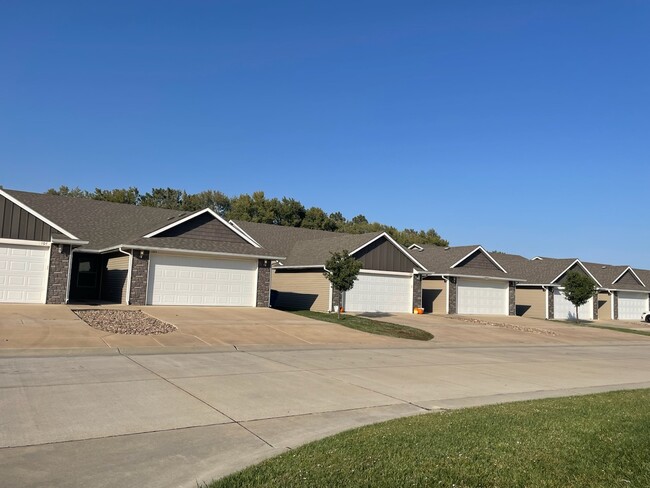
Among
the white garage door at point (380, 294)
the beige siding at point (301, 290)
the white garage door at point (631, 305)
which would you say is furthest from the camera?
the white garage door at point (631, 305)

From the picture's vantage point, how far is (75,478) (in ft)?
16.5

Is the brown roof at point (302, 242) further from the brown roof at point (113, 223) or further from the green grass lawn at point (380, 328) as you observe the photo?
the green grass lawn at point (380, 328)

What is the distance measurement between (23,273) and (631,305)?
46.1 meters

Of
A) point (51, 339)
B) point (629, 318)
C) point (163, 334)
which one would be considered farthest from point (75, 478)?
point (629, 318)

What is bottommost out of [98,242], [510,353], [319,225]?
[510,353]

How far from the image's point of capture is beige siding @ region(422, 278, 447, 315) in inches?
1362

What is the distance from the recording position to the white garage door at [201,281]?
2383cm

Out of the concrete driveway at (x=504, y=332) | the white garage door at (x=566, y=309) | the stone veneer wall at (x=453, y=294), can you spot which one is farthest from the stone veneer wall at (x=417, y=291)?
the white garage door at (x=566, y=309)

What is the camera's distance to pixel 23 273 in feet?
69.8

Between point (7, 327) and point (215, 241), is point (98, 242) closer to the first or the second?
point (215, 241)

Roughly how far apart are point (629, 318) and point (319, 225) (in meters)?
34.9

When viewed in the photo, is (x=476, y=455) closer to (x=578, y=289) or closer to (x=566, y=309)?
(x=578, y=289)

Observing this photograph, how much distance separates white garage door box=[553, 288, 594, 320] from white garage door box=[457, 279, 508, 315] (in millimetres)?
6175

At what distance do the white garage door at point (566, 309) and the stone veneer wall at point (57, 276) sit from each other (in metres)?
33.7
